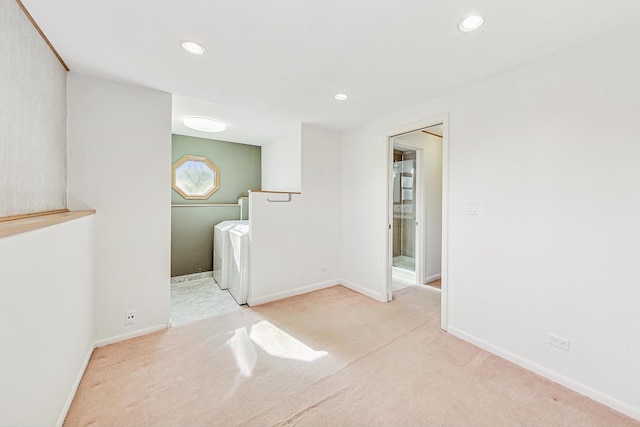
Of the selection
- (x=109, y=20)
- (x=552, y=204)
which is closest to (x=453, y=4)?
(x=552, y=204)

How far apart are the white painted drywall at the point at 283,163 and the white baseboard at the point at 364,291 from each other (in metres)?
1.57

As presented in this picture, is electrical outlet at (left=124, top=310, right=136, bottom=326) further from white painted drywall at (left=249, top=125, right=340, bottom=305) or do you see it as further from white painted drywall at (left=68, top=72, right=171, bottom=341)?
white painted drywall at (left=249, top=125, right=340, bottom=305)

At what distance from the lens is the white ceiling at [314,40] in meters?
1.39

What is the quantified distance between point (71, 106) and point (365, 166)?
2993mm

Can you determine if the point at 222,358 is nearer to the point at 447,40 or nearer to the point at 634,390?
the point at 634,390

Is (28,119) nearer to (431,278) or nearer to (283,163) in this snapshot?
(283,163)

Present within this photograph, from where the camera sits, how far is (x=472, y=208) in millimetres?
2287

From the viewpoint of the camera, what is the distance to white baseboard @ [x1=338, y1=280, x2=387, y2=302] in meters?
3.24

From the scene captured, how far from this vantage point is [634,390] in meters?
1.51

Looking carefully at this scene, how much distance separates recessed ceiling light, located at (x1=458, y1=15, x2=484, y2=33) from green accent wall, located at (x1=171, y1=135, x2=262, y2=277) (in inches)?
149

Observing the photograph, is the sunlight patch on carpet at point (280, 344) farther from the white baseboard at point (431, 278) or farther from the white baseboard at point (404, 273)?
the white baseboard at point (431, 278)

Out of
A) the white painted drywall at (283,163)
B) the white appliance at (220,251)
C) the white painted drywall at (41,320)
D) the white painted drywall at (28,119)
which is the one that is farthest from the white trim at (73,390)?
the white painted drywall at (283,163)

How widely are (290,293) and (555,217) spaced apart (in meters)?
2.83

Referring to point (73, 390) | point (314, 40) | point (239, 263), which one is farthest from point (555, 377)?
point (73, 390)
